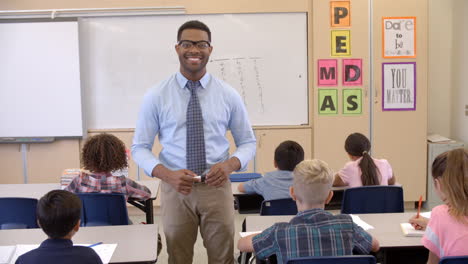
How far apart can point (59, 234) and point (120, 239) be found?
1.81ft

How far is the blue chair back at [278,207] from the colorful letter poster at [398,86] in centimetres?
299

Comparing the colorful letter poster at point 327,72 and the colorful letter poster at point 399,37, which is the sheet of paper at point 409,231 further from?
the colorful letter poster at point 399,37

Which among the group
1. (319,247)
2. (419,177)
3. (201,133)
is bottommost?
(419,177)

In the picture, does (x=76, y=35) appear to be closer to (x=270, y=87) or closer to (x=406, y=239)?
(x=270, y=87)

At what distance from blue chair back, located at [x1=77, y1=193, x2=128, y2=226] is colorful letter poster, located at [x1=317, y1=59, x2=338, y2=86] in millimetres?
3191

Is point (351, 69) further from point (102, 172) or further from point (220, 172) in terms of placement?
point (220, 172)

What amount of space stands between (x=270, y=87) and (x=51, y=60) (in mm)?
2306

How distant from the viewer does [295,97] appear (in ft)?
18.2

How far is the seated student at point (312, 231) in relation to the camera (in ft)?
6.01

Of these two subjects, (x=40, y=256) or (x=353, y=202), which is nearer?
(x=40, y=256)

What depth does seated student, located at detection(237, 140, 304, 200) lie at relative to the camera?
123 inches

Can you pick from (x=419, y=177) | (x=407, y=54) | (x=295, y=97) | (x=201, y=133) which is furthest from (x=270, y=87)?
(x=201, y=133)

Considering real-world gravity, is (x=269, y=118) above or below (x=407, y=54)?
below

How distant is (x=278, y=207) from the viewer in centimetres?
290
